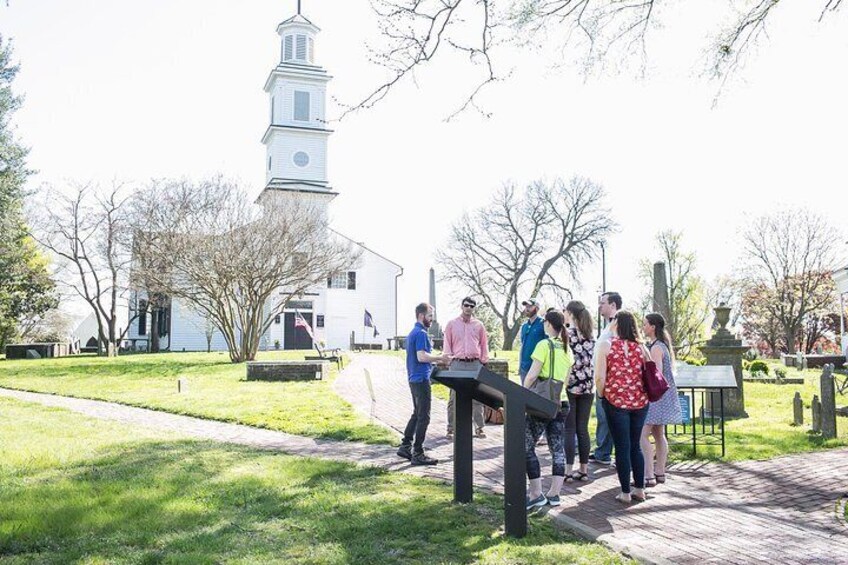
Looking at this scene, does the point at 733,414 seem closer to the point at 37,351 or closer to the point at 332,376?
→ the point at 332,376

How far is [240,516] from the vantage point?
612 cm

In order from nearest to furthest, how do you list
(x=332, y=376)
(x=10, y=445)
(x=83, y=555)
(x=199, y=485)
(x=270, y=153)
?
(x=83, y=555) < (x=199, y=485) < (x=10, y=445) < (x=332, y=376) < (x=270, y=153)

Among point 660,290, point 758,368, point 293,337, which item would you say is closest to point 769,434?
point 660,290

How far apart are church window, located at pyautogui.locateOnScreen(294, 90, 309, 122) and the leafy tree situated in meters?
17.3

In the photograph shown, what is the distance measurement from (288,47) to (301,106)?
3.89 metres

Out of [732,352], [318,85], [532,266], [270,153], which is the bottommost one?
[732,352]

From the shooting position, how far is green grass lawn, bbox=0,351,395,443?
12328 millimetres

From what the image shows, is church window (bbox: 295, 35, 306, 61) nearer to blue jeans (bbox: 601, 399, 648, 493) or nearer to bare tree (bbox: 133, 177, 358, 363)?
bare tree (bbox: 133, 177, 358, 363)

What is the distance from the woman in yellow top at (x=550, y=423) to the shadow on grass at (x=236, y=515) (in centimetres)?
42

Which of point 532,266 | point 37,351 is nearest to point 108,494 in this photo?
point 37,351

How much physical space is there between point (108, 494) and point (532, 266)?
135 ft

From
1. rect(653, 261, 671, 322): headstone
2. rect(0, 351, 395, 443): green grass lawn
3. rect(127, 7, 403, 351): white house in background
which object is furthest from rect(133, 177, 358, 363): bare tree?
rect(127, 7, 403, 351): white house in background

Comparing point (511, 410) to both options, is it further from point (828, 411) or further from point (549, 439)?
point (828, 411)

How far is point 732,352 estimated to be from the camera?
14.1 metres
